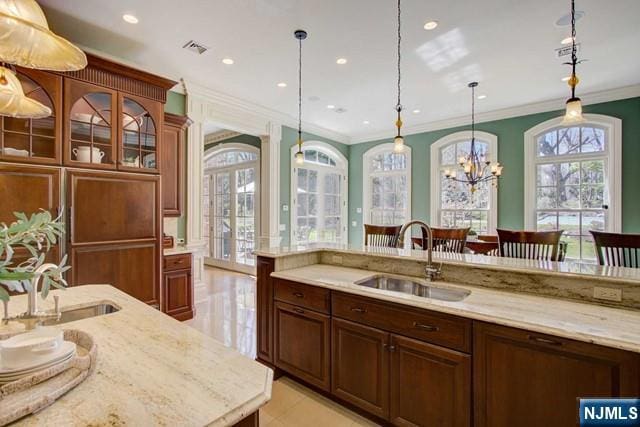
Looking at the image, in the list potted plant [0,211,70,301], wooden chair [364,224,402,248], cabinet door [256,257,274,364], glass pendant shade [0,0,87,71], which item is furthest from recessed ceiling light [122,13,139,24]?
wooden chair [364,224,402,248]

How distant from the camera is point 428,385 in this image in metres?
1.69

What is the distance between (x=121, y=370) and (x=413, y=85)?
4.72m

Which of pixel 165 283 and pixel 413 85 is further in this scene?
pixel 413 85

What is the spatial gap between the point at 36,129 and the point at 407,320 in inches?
133

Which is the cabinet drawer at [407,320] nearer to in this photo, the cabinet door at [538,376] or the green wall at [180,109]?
the cabinet door at [538,376]

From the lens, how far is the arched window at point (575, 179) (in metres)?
4.78

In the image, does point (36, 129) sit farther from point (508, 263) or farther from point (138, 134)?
point (508, 263)

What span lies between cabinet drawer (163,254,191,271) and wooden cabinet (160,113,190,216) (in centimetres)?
57

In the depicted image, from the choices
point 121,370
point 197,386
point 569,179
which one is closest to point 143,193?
point 121,370

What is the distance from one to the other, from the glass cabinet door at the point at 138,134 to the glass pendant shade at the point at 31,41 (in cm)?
199

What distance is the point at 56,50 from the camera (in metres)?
1.22

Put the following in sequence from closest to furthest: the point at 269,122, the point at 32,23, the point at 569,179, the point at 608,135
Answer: the point at 32,23 → the point at 608,135 → the point at 569,179 → the point at 269,122

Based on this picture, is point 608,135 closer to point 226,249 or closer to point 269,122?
point 269,122

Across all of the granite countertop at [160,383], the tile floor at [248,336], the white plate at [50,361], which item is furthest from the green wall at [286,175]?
the white plate at [50,361]
